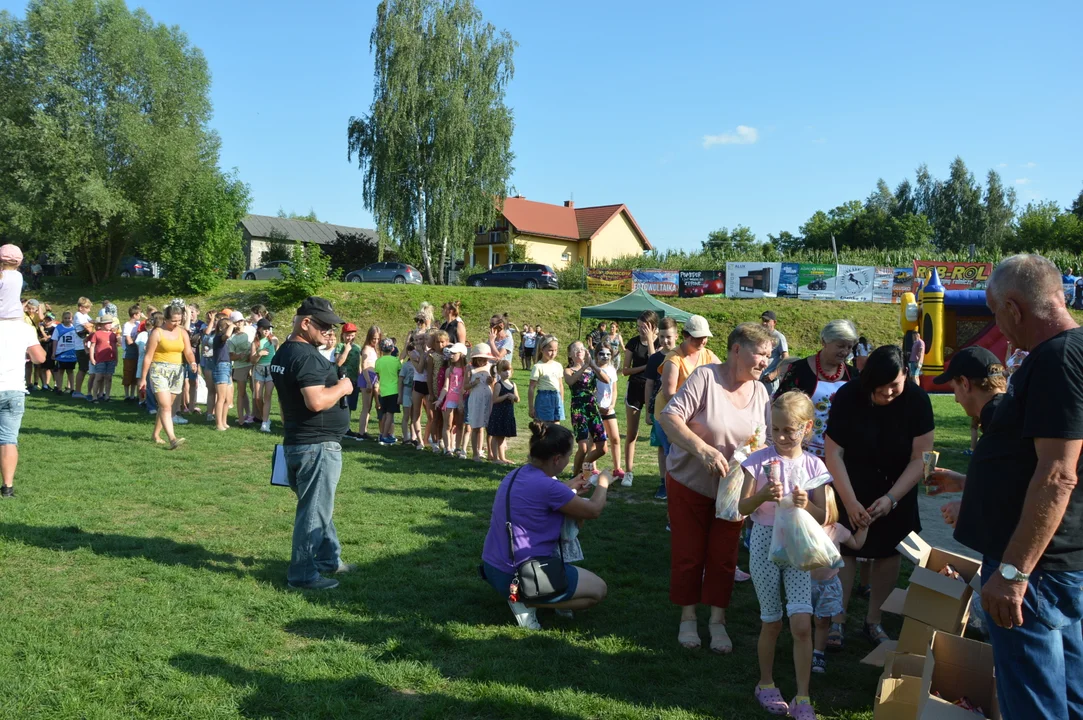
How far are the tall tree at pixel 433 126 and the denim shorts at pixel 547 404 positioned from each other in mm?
28387

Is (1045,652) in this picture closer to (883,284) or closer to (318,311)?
(318,311)

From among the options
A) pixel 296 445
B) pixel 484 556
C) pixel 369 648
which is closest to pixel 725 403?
pixel 484 556

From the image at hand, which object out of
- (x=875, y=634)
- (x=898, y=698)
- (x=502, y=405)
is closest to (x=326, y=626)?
(x=898, y=698)

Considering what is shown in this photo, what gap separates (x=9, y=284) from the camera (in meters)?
6.59

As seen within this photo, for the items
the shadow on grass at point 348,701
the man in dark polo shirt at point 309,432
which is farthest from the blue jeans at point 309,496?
the shadow on grass at point 348,701

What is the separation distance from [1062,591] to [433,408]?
8.79 m

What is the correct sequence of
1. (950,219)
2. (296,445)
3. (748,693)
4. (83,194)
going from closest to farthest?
(748,693) → (296,445) → (83,194) → (950,219)

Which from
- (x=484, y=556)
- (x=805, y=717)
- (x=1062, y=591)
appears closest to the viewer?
(x=1062, y=591)

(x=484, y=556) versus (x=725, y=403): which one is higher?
(x=725, y=403)

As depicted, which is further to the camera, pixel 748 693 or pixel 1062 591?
pixel 748 693

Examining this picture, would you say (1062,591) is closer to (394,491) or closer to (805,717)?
(805,717)

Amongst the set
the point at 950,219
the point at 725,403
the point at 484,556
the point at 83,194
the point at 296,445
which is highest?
the point at 950,219

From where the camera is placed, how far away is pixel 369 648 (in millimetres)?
4301

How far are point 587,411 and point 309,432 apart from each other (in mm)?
3736
